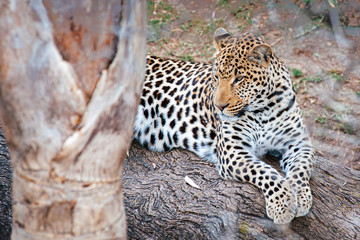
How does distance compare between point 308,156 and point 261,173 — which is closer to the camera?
point 261,173

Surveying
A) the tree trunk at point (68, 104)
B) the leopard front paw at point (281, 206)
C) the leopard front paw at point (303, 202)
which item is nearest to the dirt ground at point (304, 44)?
the leopard front paw at point (303, 202)

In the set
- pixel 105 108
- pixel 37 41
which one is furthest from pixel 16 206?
pixel 37 41

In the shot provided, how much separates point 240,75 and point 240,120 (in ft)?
2.43

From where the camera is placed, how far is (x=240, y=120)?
18.9ft

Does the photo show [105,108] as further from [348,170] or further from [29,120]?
[348,170]

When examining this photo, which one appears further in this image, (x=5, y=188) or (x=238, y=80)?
(x=5, y=188)

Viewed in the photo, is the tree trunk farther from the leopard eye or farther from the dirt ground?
the dirt ground

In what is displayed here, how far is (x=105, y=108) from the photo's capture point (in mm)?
2223

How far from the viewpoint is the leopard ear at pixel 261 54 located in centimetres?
512

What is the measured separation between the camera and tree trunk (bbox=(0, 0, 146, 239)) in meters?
2.09

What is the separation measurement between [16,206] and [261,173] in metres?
3.13

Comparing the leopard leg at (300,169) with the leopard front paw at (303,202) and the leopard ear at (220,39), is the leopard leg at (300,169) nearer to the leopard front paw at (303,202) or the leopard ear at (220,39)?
the leopard front paw at (303,202)

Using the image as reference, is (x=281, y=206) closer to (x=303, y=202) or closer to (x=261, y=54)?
(x=303, y=202)

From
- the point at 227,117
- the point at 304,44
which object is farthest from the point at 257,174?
the point at 304,44
